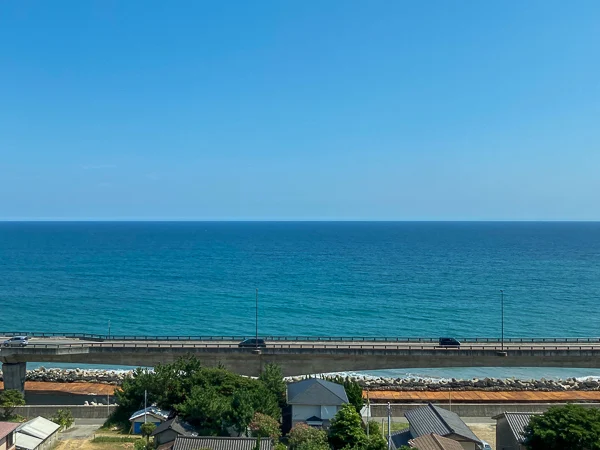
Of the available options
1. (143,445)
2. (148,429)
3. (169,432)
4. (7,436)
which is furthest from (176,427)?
(7,436)

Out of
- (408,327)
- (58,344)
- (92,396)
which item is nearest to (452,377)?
A: (408,327)

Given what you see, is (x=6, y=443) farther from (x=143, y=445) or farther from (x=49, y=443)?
(x=143, y=445)

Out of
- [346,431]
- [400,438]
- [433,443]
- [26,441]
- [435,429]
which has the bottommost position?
[26,441]

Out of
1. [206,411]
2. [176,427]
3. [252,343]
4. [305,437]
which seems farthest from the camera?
[252,343]

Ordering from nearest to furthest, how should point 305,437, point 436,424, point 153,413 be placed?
1. point 436,424
2. point 305,437
3. point 153,413

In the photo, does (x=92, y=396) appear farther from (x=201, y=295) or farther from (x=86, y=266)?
(x=86, y=266)

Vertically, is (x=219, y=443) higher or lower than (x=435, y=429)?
lower

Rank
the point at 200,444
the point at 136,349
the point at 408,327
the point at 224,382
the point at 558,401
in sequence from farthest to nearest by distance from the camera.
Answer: the point at 408,327 → the point at 136,349 → the point at 558,401 → the point at 224,382 → the point at 200,444
